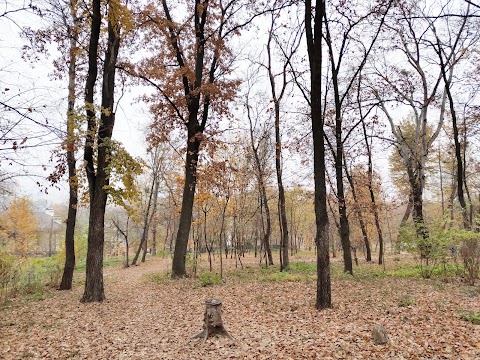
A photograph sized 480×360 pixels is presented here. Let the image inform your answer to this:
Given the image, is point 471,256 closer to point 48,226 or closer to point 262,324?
point 262,324

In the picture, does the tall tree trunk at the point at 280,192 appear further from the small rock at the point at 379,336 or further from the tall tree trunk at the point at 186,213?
the small rock at the point at 379,336

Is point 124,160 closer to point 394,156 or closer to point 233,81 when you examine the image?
point 233,81

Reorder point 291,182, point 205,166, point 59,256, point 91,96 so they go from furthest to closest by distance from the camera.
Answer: point 291,182
point 59,256
point 205,166
point 91,96

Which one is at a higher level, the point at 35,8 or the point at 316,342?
the point at 35,8

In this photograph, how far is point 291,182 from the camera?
21.0m

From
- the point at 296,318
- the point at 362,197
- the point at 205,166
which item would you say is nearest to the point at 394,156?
the point at 362,197

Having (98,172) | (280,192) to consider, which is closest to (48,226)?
(280,192)

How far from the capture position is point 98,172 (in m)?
8.91

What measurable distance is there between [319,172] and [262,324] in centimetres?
373

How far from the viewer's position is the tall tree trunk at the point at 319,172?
693 centimetres

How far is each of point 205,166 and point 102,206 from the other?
5243 millimetres

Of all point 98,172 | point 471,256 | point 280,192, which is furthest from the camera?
point 280,192

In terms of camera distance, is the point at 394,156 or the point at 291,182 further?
the point at 394,156

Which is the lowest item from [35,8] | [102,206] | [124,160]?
[102,206]
